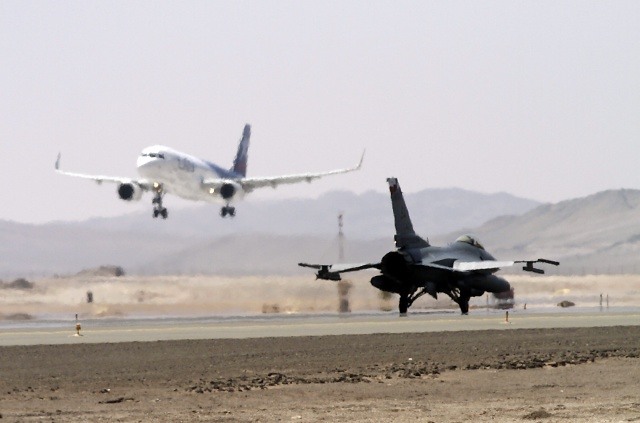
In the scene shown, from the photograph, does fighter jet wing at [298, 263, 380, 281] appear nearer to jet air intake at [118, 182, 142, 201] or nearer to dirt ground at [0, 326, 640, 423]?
dirt ground at [0, 326, 640, 423]

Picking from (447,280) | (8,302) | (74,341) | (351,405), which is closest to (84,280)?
(8,302)

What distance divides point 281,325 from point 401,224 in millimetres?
12332

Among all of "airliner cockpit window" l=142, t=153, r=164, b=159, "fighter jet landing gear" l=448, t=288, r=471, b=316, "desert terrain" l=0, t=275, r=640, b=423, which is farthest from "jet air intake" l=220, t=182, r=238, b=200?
"desert terrain" l=0, t=275, r=640, b=423

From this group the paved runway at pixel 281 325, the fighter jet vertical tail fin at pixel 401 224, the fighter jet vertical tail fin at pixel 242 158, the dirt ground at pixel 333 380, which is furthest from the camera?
the fighter jet vertical tail fin at pixel 242 158

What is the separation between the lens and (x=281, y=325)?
5144 centimetres

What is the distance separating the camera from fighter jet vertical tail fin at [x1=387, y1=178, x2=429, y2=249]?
61312 millimetres

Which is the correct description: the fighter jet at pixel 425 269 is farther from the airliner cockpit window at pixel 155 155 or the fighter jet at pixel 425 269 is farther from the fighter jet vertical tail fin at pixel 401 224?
the airliner cockpit window at pixel 155 155

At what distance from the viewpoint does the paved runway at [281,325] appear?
45094 mm

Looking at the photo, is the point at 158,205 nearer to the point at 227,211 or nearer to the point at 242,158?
the point at 227,211

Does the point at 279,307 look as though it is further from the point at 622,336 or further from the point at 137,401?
the point at 137,401

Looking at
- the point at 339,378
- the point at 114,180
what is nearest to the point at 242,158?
the point at 114,180

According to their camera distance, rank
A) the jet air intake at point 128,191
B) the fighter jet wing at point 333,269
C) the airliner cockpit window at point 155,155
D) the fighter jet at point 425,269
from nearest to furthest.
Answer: the fighter jet at point 425,269, the fighter jet wing at point 333,269, the airliner cockpit window at point 155,155, the jet air intake at point 128,191

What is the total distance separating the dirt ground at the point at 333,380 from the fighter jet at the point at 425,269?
15.9m

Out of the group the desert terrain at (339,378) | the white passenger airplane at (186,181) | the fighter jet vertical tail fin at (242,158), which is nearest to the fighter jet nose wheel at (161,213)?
the white passenger airplane at (186,181)
